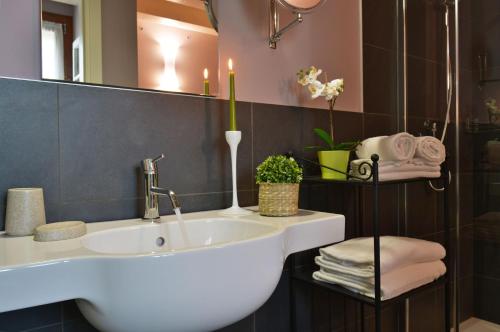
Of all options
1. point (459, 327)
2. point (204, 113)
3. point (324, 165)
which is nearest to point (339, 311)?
point (324, 165)

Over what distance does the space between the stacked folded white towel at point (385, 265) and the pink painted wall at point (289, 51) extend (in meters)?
0.56

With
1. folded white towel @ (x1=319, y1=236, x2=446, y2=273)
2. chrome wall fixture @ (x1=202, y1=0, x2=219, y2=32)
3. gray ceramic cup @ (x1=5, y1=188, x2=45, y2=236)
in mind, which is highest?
chrome wall fixture @ (x1=202, y1=0, x2=219, y2=32)

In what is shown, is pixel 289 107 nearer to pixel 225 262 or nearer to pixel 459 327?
pixel 225 262

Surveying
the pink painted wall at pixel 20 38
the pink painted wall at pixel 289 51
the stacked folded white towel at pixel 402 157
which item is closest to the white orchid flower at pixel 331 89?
the pink painted wall at pixel 289 51

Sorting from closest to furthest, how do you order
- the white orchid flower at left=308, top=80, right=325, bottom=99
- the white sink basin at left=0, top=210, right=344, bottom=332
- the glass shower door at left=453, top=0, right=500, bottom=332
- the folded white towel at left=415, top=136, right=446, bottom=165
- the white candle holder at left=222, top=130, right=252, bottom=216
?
the white sink basin at left=0, top=210, right=344, bottom=332 < the white candle holder at left=222, top=130, right=252, bottom=216 < the folded white towel at left=415, top=136, right=446, bottom=165 < the white orchid flower at left=308, top=80, right=325, bottom=99 < the glass shower door at left=453, top=0, right=500, bottom=332

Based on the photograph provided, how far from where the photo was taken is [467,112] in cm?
170

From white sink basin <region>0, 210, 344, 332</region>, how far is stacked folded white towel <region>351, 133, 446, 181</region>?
47cm

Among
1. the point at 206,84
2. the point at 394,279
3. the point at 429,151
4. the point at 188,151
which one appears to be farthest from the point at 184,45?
the point at 394,279

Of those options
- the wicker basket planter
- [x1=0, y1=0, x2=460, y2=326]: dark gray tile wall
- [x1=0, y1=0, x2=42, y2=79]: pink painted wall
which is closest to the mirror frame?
[x1=0, y1=0, x2=460, y2=326]: dark gray tile wall

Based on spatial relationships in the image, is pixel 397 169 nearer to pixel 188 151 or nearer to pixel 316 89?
pixel 316 89

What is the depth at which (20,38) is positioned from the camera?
0.80m

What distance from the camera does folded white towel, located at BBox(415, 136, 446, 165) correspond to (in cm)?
112

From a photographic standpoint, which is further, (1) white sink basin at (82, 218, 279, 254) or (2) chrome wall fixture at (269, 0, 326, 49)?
(2) chrome wall fixture at (269, 0, 326, 49)

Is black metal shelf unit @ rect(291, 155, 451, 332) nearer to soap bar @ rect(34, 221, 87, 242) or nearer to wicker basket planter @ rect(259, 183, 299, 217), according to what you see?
wicker basket planter @ rect(259, 183, 299, 217)
